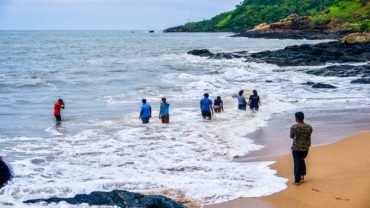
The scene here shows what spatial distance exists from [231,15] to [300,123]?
166 metres

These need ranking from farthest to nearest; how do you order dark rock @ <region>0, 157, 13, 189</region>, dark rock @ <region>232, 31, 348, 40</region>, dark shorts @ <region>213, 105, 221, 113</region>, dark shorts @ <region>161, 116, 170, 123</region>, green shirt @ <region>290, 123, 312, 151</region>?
dark rock @ <region>232, 31, 348, 40</region> < dark shorts @ <region>213, 105, 221, 113</region> < dark shorts @ <region>161, 116, 170, 123</region> < dark rock @ <region>0, 157, 13, 189</region> < green shirt @ <region>290, 123, 312, 151</region>

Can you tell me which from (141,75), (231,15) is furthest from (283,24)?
(141,75)

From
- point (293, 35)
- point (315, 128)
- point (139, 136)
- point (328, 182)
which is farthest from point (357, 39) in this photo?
point (293, 35)

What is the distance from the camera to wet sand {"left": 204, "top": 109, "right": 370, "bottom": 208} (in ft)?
29.8

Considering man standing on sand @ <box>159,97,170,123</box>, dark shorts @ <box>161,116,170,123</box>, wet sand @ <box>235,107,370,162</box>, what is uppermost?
man standing on sand @ <box>159,97,170,123</box>

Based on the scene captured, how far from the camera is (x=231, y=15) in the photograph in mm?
172500

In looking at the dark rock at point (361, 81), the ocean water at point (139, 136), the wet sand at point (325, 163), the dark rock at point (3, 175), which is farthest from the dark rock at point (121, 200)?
the dark rock at point (361, 81)

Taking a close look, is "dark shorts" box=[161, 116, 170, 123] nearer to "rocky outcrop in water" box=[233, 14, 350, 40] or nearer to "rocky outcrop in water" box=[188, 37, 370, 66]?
"rocky outcrop in water" box=[188, 37, 370, 66]

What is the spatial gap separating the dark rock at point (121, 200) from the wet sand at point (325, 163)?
127 centimetres

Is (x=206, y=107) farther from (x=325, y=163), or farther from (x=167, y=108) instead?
(x=325, y=163)

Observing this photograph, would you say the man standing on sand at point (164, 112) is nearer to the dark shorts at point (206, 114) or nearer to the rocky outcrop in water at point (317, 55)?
the dark shorts at point (206, 114)

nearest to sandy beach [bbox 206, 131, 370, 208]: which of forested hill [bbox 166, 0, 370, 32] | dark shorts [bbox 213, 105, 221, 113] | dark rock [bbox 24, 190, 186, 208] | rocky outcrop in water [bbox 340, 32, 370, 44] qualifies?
dark rock [bbox 24, 190, 186, 208]

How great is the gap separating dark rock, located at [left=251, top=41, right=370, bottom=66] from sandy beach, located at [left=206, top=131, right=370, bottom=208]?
107 feet

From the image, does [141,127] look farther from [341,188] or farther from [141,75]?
[141,75]
